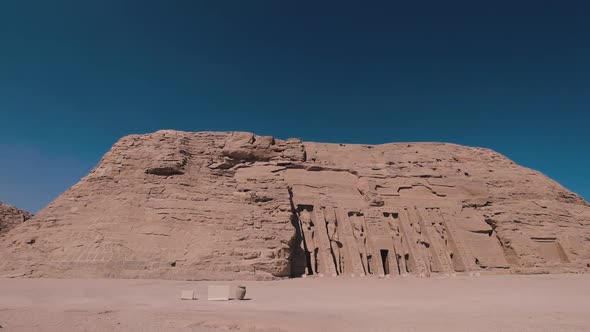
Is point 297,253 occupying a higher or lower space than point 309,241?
lower

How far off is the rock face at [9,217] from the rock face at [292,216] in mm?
11236

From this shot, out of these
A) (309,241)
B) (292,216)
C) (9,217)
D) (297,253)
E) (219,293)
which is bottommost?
(219,293)

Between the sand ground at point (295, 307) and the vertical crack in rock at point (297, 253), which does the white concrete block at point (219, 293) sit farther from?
the vertical crack in rock at point (297, 253)

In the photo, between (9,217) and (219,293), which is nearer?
(219,293)

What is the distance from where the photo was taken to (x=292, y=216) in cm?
2208

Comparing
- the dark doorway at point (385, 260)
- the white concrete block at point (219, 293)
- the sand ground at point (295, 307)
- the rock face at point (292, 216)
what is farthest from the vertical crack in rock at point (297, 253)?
the white concrete block at point (219, 293)

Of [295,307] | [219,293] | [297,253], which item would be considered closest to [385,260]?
[297,253]

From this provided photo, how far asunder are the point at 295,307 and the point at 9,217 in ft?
105

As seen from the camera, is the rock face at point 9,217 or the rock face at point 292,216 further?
the rock face at point 9,217

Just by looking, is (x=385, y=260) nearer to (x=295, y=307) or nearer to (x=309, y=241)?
(x=309, y=241)

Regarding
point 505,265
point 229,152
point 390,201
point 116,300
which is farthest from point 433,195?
point 116,300

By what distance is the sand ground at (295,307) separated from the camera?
6426mm

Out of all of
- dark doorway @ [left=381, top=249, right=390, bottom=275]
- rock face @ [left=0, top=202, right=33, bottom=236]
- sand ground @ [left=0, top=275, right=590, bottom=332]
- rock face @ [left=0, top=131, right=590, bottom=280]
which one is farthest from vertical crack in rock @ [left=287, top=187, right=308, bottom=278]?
rock face @ [left=0, top=202, right=33, bottom=236]

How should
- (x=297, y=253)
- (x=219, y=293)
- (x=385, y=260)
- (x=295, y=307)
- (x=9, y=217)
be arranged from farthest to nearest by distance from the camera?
(x=9, y=217) < (x=385, y=260) < (x=297, y=253) < (x=219, y=293) < (x=295, y=307)
